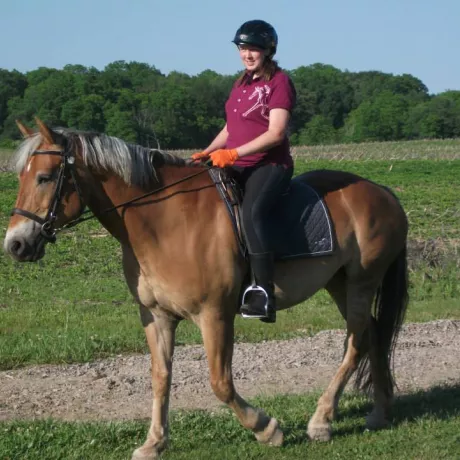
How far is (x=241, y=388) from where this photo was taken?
25.3 ft

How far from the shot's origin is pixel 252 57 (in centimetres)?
573

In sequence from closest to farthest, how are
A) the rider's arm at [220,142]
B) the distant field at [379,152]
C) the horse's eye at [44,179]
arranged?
the horse's eye at [44,179] → the rider's arm at [220,142] → the distant field at [379,152]

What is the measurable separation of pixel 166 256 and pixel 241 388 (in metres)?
2.69

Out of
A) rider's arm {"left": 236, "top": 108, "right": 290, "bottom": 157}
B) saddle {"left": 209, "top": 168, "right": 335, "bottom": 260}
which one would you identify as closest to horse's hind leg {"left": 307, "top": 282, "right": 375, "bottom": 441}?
saddle {"left": 209, "top": 168, "right": 335, "bottom": 260}

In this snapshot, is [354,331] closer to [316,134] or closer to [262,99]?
[262,99]

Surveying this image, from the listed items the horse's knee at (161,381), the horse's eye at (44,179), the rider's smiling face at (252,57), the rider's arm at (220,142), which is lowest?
the horse's knee at (161,381)

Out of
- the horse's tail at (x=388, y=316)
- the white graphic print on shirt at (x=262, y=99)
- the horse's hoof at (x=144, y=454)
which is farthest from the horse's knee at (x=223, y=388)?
the white graphic print on shirt at (x=262, y=99)

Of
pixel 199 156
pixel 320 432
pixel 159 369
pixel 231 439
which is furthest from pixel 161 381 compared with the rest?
pixel 199 156

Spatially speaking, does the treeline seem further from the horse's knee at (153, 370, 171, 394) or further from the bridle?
the bridle

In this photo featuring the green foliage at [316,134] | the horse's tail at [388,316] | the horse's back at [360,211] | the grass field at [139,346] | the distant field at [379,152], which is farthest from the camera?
the green foliage at [316,134]

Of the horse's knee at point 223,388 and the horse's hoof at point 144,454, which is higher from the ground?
the horse's knee at point 223,388

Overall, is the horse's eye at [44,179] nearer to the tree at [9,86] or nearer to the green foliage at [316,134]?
the tree at [9,86]

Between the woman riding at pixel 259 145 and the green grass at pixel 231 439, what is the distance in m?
0.95

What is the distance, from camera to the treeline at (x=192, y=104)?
52.1 metres
